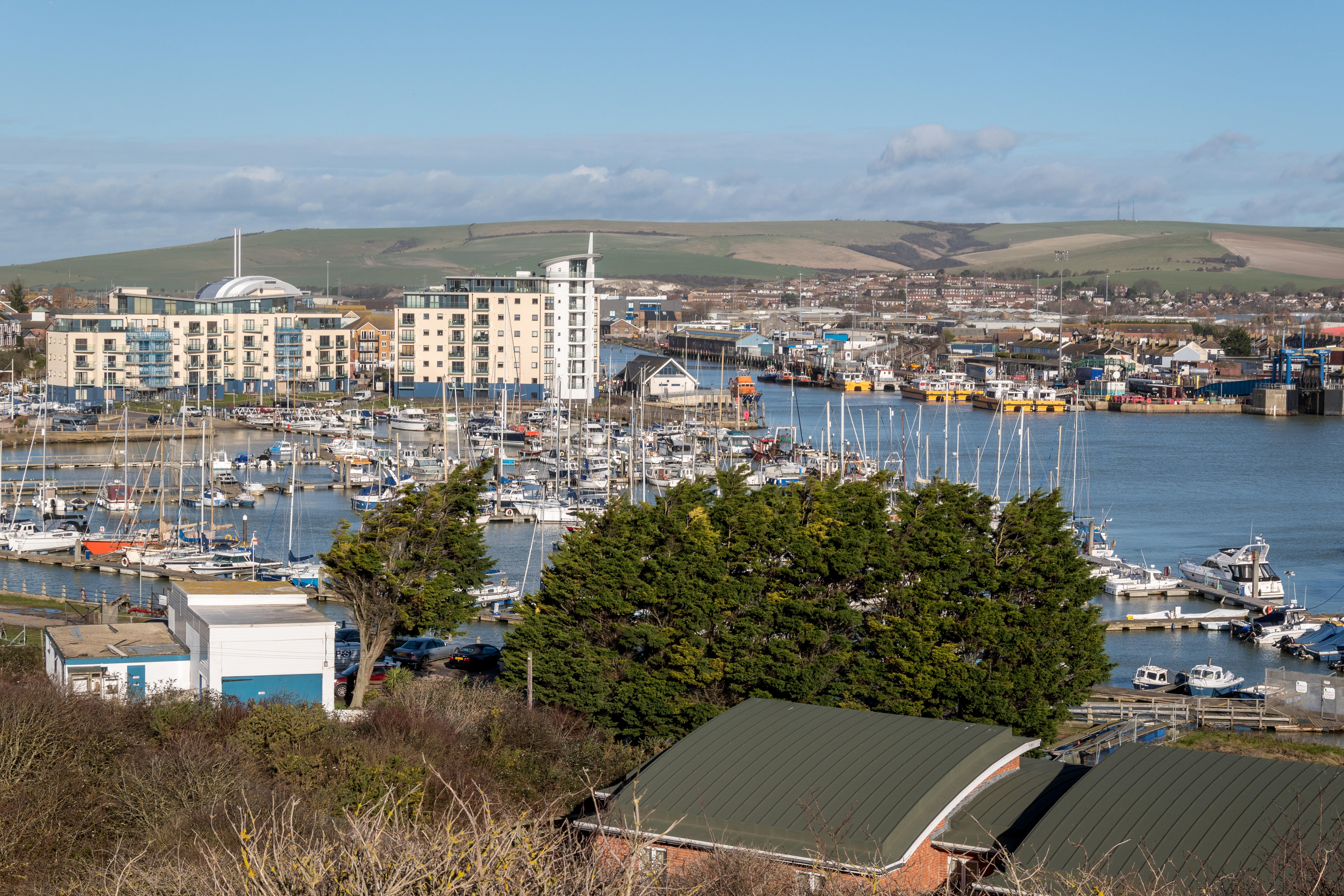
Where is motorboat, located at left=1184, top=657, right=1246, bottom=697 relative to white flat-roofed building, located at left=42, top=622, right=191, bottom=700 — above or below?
below

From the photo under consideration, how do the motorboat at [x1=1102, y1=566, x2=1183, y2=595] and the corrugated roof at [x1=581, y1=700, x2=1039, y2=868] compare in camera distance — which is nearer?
the corrugated roof at [x1=581, y1=700, x2=1039, y2=868]

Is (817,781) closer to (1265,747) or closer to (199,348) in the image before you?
(1265,747)

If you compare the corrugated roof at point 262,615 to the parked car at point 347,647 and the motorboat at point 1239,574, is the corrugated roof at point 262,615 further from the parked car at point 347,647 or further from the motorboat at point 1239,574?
the motorboat at point 1239,574

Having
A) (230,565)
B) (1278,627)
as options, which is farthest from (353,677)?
(1278,627)

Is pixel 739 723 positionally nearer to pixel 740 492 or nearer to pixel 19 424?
pixel 740 492

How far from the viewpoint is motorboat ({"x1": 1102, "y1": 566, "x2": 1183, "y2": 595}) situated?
12852mm

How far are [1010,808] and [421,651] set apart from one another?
5534mm

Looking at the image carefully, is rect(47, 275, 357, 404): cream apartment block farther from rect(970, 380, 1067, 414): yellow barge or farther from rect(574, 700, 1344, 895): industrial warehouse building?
rect(574, 700, 1344, 895): industrial warehouse building

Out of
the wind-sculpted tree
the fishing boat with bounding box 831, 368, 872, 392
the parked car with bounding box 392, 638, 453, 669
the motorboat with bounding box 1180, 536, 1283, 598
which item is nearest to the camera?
the wind-sculpted tree

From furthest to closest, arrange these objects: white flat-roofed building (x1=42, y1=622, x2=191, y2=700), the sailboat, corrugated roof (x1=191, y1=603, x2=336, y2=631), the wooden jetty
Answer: the sailboat < the wooden jetty < corrugated roof (x1=191, y1=603, x2=336, y2=631) < white flat-roofed building (x1=42, y1=622, x2=191, y2=700)

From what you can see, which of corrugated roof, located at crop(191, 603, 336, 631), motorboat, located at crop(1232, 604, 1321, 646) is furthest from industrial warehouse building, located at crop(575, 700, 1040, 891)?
motorboat, located at crop(1232, 604, 1321, 646)

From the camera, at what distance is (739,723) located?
14.9 ft

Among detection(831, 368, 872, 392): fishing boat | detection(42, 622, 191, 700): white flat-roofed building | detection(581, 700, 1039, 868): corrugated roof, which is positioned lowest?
detection(831, 368, 872, 392): fishing boat

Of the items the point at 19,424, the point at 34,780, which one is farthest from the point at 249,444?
the point at 34,780
